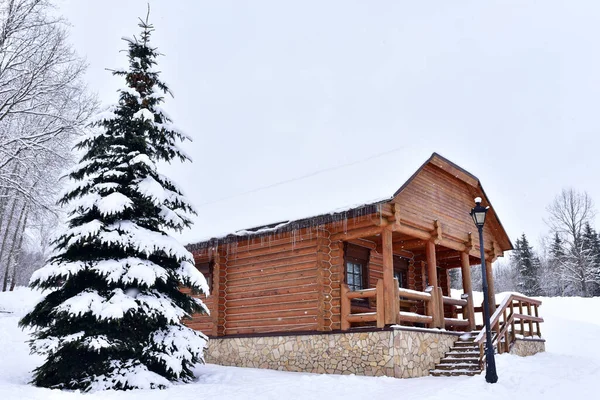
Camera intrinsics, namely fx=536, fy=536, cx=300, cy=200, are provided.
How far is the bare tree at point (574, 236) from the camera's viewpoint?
41.8 meters

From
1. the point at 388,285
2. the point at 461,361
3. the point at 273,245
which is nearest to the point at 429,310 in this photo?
the point at 461,361

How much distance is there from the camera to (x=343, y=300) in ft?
44.8

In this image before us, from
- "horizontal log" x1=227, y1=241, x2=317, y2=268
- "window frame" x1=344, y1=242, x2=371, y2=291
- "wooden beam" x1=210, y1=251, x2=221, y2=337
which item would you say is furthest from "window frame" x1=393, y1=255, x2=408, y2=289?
"wooden beam" x1=210, y1=251, x2=221, y2=337

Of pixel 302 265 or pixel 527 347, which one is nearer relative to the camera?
pixel 302 265

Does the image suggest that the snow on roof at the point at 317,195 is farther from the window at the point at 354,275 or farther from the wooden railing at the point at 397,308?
the window at the point at 354,275

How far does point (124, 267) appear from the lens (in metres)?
10.7

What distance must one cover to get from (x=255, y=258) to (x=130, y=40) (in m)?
7.13

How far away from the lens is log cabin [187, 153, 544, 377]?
1284 cm

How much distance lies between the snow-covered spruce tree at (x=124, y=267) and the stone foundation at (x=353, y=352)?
3.36 metres

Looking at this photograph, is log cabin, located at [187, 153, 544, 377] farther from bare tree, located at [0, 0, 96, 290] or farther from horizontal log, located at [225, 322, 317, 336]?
bare tree, located at [0, 0, 96, 290]

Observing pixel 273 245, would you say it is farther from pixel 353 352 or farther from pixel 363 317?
pixel 353 352

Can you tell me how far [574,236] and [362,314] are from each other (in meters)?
36.5

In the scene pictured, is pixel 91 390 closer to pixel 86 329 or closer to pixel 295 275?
pixel 86 329

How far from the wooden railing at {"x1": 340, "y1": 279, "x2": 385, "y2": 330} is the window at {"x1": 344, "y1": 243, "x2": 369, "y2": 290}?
6.60 feet
